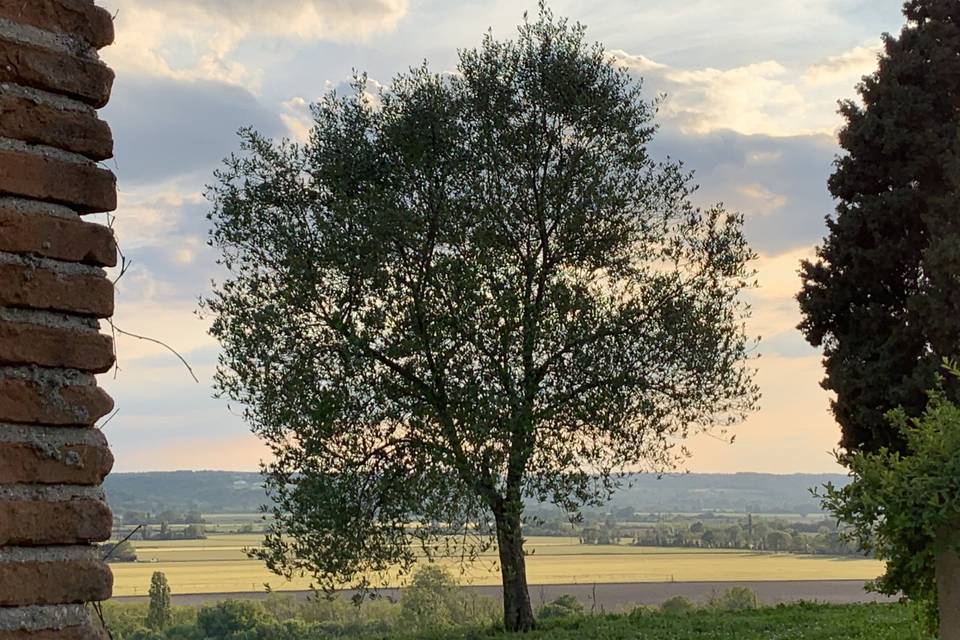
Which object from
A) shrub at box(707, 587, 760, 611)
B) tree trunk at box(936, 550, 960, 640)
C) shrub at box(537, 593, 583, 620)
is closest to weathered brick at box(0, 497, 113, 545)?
tree trunk at box(936, 550, 960, 640)

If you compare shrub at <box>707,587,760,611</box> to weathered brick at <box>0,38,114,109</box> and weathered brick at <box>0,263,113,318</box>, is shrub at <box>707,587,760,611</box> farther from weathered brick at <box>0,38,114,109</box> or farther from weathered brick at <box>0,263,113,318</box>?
weathered brick at <box>0,38,114,109</box>

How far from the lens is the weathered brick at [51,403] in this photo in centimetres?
222

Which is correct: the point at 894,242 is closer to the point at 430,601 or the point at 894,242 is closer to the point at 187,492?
the point at 430,601

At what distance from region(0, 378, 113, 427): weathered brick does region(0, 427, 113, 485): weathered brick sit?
54 mm

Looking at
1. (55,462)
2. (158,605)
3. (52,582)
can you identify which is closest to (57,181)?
(55,462)

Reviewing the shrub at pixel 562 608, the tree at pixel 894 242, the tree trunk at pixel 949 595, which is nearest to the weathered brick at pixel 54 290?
the tree trunk at pixel 949 595

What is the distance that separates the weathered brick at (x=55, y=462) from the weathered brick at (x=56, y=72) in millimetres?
848

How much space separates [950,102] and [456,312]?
597 inches

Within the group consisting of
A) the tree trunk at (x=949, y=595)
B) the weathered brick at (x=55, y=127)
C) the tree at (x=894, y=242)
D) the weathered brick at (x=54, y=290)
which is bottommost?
the tree trunk at (x=949, y=595)

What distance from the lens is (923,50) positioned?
25.3 m

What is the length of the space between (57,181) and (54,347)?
400 millimetres

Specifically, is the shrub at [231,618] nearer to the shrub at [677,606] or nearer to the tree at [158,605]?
the tree at [158,605]

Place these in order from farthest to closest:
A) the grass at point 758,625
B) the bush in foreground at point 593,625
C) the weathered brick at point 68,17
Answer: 1. the bush in foreground at point 593,625
2. the grass at point 758,625
3. the weathered brick at point 68,17

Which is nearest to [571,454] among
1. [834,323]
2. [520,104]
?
[520,104]
